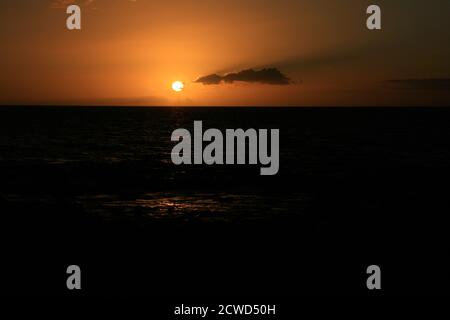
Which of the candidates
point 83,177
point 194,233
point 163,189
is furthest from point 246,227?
point 83,177

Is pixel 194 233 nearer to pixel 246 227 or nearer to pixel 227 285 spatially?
pixel 246 227

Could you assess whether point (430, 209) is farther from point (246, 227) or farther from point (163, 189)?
point (163, 189)

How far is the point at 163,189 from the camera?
36.7m

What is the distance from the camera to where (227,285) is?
1642 cm

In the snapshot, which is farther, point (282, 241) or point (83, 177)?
point (83, 177)

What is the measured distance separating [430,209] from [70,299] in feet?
67.3
